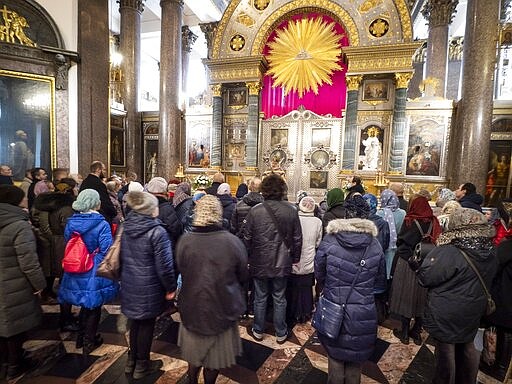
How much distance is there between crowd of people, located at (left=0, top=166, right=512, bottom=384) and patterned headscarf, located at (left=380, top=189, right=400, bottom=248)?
358 mm

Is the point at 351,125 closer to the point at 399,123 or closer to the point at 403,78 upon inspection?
the point at 399,123

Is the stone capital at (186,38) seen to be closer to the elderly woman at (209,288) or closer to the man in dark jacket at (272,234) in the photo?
the man in dark jacket at (272,234)

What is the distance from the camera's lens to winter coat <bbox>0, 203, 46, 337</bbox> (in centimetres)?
245

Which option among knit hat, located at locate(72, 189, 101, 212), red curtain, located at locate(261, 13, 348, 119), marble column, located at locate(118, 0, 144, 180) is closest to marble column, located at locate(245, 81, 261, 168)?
red curtain, located at locate(261, 13, 348, 119)

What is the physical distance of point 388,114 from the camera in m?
10.8

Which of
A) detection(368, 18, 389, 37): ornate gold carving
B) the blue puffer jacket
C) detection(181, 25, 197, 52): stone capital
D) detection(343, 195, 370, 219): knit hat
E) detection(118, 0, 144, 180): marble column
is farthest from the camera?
detection(181, 25, 197, 52): stone capital

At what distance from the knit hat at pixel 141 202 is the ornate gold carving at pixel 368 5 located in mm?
11896

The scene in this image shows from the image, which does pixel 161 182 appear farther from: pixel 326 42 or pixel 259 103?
pixel 326 42

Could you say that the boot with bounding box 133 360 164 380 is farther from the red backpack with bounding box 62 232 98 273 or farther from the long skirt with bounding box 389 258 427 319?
the long skirt with bounding box 389 258 427 319

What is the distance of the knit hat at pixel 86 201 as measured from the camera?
2.79 m

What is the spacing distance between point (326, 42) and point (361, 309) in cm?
1159

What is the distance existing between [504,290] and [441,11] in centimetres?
1427

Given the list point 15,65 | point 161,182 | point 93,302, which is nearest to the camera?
point 93,302

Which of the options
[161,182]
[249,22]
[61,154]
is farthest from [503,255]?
[249,22]
